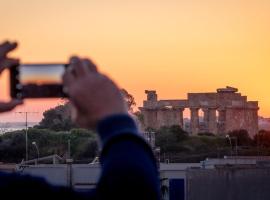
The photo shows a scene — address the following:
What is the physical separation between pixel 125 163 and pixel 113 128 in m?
0.08

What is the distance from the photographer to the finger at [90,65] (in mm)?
1229

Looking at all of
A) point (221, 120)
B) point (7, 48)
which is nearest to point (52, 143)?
point (221, 120)

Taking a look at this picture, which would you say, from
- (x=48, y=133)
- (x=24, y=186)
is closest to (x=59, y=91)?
(x=24, y=186)

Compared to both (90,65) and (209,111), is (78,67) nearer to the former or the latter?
(90,65)

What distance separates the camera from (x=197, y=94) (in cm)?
7762

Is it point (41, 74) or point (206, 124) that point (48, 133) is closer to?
point (206, 124)

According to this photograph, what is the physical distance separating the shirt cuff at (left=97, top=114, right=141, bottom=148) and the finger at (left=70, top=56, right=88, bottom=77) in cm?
8

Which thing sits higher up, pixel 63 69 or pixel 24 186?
pixel 63 69

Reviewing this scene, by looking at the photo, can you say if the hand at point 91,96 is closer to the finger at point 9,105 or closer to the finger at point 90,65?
the finger at point 90,65

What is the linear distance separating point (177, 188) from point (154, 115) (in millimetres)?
54311

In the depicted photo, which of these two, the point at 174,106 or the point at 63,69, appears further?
the point at 174,106

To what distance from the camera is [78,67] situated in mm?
1230

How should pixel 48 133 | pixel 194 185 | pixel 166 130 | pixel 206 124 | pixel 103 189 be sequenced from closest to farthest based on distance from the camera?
pixel 103 189 < pixel 194 185 < pixel 48 133 < pixel 166 130 < pixel 206 124

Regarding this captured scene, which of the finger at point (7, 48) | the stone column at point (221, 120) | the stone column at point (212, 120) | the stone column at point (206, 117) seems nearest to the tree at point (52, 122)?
the stone column at point (221, 120)
